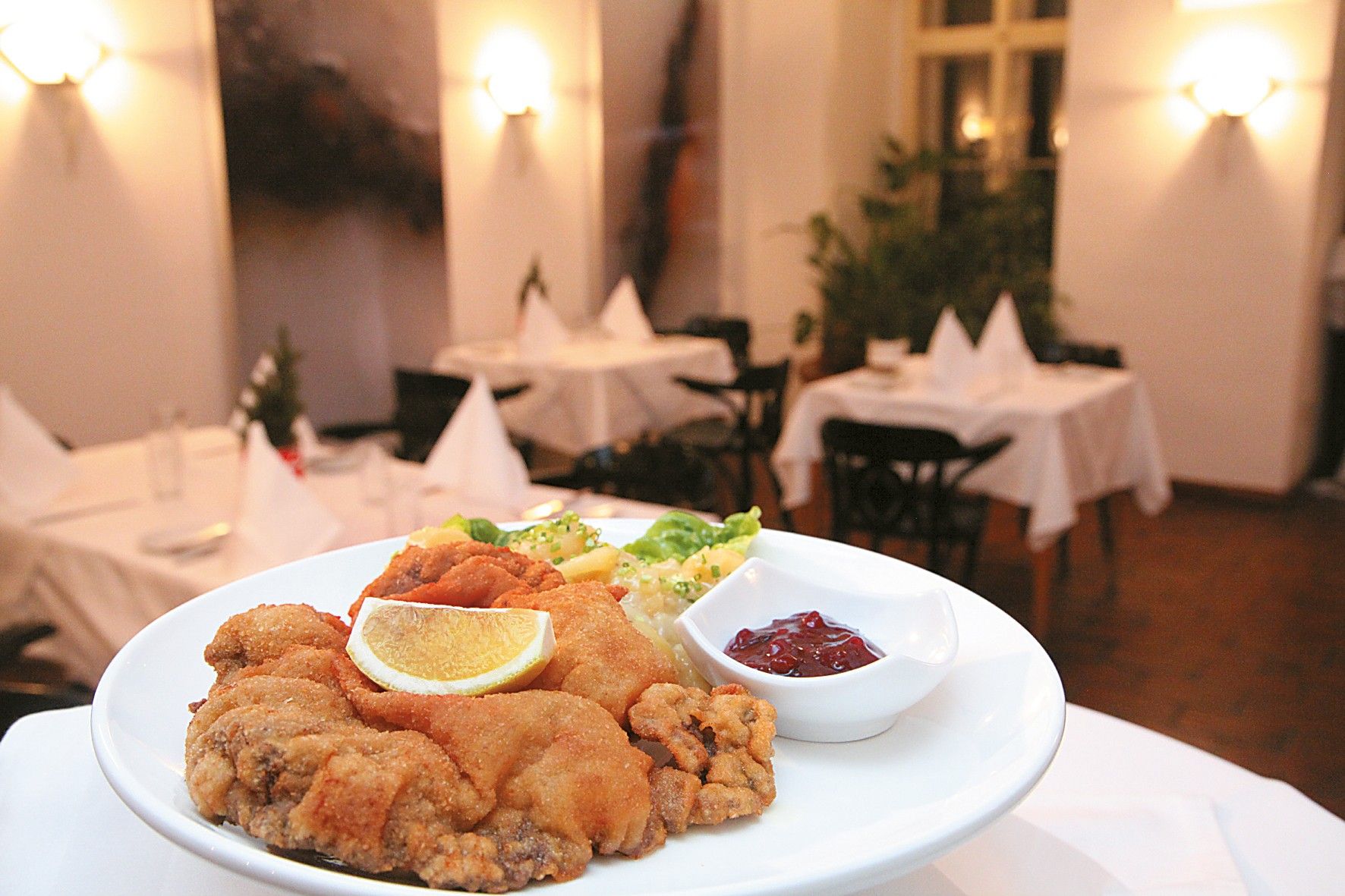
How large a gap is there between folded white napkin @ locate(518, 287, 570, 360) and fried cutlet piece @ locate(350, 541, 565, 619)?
15.0 ft

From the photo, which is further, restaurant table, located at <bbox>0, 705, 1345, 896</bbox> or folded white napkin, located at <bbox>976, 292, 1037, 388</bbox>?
folded white napkin, located at <bbox>976, 292, 1037, 388</bbox>

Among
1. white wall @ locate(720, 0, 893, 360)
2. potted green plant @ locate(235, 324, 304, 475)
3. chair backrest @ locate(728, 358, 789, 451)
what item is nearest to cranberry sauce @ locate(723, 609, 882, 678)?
potted green plant @ locate(235, 324, 304, 475)

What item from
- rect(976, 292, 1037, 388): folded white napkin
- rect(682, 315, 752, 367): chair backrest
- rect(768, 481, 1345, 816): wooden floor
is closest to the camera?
rect(768, 481, 1345, 816): wooden floor

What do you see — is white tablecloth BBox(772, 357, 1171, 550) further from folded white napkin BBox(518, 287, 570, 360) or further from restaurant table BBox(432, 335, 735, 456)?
folded white napkin BBox(518, 287, 570, 360)

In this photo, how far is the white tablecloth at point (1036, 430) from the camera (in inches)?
160

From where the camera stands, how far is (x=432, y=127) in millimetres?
5863

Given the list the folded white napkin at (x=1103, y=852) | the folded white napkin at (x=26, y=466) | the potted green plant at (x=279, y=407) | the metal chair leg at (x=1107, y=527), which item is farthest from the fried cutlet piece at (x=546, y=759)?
the metal chair leg at (x=1107, y=527)

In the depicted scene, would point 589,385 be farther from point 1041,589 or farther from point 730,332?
point 1041,589

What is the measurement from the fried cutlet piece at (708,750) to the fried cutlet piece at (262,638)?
264mm

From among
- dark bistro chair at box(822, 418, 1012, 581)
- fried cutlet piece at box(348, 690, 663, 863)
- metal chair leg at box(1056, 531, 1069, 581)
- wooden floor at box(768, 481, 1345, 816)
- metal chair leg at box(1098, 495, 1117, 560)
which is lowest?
wooden floor at box(768, 481, 1345, 816)

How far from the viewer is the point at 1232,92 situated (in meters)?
5.98

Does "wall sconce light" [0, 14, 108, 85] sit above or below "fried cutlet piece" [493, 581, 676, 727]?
above

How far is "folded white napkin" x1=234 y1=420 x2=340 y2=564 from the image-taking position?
2148mm

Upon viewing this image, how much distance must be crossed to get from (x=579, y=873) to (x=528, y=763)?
3.4 inches
